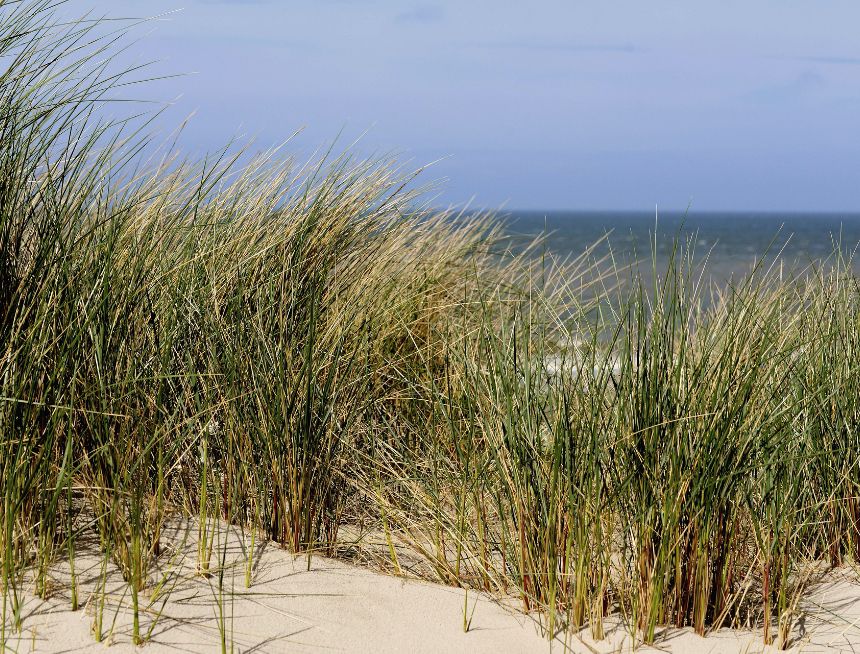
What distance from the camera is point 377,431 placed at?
3.13 meters

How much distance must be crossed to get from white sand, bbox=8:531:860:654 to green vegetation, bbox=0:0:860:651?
5cm

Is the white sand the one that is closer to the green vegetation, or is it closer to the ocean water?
the green vegetation

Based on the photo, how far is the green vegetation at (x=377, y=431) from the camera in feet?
7.07

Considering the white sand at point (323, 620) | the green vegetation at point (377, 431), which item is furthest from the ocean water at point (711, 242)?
the white sand at point (323, 620)

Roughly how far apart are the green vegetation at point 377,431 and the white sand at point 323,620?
45mm

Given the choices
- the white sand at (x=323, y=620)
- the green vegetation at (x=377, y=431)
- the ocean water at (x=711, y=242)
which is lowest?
the white sand at (x=323, y=620)

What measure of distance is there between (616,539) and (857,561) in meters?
0.89

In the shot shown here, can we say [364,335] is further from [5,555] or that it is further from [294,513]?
[5,555]

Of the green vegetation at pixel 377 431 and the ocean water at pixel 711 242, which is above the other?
the ocean water at pixel 711 242

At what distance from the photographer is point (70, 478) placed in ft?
7.11

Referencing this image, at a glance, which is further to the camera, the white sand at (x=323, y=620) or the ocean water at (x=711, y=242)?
the ocean water at (x=711, y=242)

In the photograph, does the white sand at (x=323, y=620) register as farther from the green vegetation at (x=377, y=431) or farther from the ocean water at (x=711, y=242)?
the ocean water at (x=711, y=242)

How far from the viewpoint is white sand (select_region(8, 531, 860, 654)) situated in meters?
2.07

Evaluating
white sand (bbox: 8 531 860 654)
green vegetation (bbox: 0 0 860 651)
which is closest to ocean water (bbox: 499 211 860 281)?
green vegetation (bbox: 0 0 860 651)
